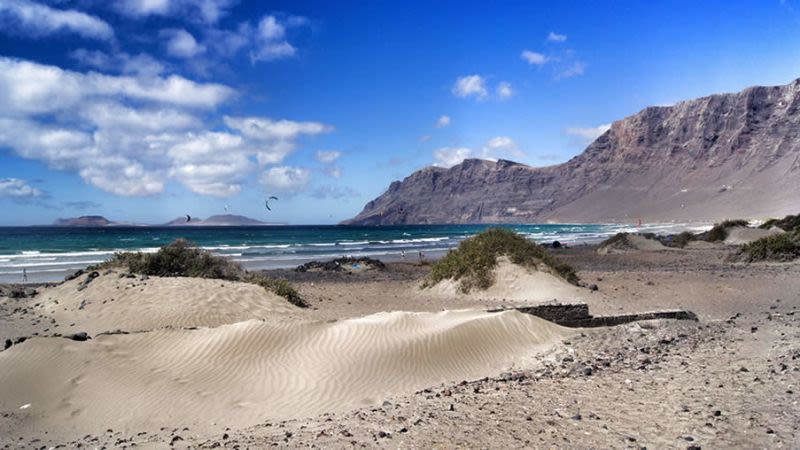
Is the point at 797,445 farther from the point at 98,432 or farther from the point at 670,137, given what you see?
the point at 670,137

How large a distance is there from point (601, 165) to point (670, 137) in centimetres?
2432

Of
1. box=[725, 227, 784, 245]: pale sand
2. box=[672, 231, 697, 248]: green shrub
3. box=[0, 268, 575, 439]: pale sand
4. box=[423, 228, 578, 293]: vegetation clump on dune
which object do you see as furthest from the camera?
box=[672, 231, 697, 248]: green shrub

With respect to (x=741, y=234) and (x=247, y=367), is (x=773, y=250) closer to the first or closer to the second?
(x=741, y=234)

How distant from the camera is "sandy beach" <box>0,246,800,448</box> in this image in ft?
17.5

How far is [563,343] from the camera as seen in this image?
10.2 meters

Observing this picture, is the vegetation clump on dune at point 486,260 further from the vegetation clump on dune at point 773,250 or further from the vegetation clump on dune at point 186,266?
the vegetation clump on dune at point 773,250

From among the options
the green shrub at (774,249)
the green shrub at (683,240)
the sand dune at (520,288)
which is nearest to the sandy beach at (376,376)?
the sand dune at (520,288)

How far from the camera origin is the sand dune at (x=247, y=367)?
24.8 feet

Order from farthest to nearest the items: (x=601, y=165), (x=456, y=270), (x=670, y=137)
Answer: (x=601, y=165) → (x=670, y=137) → (x=456, y=270)

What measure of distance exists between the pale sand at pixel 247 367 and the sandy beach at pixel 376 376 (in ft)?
0.11

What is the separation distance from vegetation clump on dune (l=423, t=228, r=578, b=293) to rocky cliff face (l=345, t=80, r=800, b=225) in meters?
98.9

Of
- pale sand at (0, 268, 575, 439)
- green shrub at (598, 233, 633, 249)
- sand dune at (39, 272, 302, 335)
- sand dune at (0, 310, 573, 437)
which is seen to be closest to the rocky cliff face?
green shrub at (598, 233, 633, 249)

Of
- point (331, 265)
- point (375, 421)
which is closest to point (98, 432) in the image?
point (375, 421)

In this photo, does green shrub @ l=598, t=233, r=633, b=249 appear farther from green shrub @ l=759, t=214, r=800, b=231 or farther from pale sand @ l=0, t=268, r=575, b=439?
pale sand @ l=0, t=268, r=575, b=439
